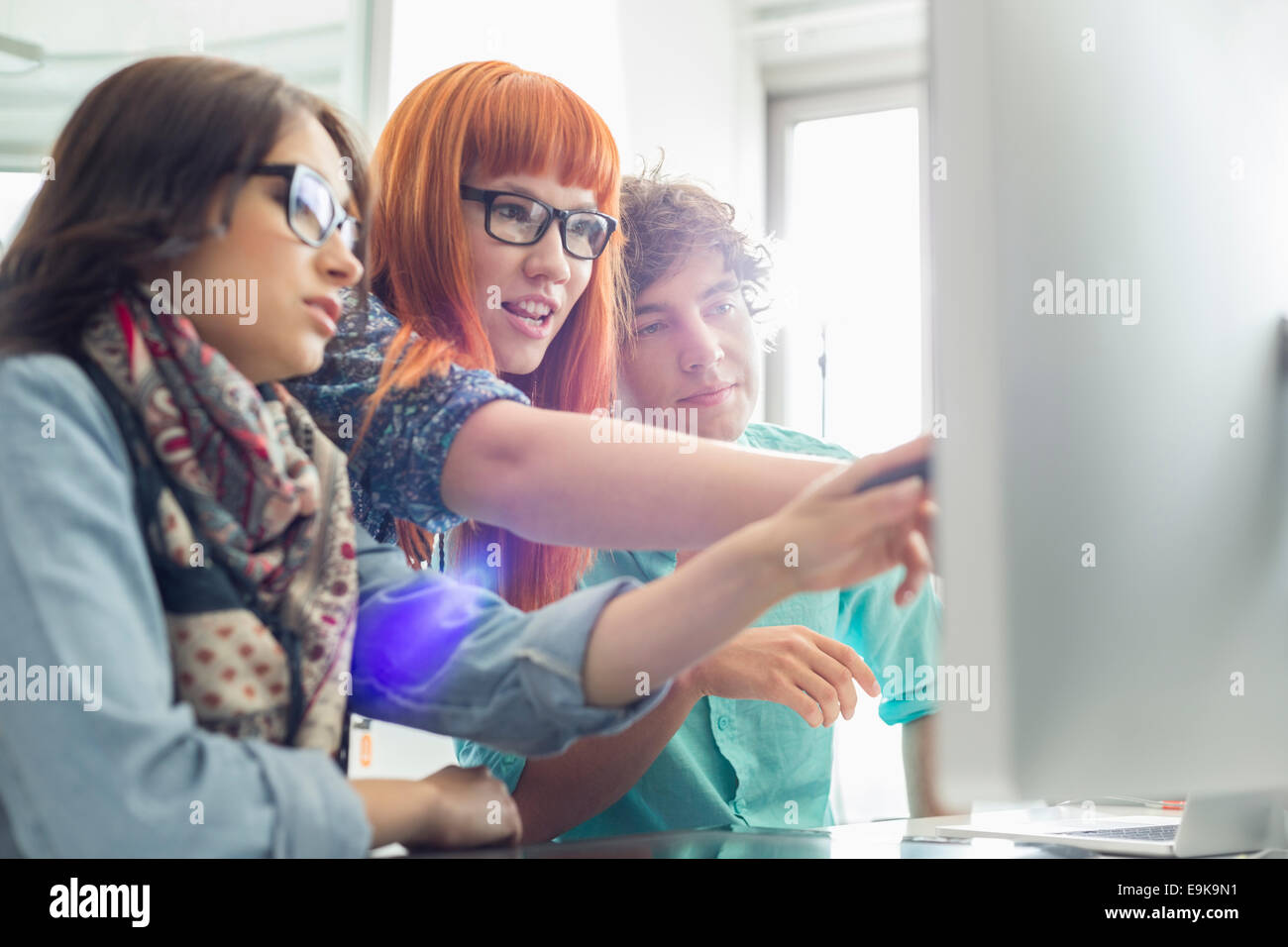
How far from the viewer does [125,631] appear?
39 centimetres

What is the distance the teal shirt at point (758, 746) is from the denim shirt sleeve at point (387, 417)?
0.29 meters

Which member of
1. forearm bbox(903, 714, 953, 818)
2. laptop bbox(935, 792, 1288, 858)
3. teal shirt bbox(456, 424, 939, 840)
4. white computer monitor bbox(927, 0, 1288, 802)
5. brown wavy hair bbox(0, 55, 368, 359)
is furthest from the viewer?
forearm bbox(903, 714, 953, 818)

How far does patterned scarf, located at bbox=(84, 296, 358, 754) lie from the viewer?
1.46 feet

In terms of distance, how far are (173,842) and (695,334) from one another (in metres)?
0.76

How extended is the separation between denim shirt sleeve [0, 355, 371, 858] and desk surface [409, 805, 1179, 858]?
10cm

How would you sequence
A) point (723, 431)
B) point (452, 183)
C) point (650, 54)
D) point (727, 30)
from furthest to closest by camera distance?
point (727, 30) → point (650, 54) → point (723, 431) → point (452, 183)

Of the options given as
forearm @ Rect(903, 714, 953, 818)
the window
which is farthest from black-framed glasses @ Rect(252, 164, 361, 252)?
the window

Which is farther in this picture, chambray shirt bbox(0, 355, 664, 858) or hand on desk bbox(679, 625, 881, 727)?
hand on desk bbox(679, 625, 881, 727)

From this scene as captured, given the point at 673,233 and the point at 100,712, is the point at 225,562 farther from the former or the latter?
the point at 673,233

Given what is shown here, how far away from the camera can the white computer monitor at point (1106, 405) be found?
0.35m

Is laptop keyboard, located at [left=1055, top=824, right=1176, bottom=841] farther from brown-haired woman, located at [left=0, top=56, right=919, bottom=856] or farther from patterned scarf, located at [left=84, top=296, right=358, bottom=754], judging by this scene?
patterned scarf, located at [left=84, top=296, right=358, bottom=754]

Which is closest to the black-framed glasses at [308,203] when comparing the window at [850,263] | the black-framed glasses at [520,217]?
the black-framed glasses at [520,217]

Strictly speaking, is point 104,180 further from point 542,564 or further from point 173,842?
point 542,564
